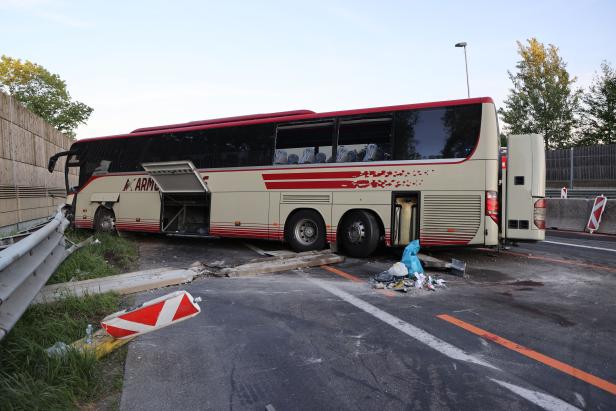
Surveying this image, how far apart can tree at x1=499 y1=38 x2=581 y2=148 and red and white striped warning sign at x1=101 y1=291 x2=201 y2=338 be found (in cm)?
3177

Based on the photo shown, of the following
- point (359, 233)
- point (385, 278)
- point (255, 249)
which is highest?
point (359, 233)

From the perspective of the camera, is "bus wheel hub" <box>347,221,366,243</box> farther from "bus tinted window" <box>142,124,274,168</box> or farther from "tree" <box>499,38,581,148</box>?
"tree" <box>499,38,581,148</box>

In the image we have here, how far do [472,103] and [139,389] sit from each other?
693 centimetres

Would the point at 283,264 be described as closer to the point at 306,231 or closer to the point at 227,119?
the point at 306,231

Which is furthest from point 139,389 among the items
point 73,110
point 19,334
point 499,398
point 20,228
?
point 73,110

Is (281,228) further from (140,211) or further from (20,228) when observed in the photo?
(20,228)

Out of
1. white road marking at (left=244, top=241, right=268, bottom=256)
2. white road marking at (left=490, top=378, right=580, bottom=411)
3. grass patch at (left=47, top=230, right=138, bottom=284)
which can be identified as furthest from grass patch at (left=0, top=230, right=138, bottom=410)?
white road marking at (left=244, top=241, right=268, bottom=256)

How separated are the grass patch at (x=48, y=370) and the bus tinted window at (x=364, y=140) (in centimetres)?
586

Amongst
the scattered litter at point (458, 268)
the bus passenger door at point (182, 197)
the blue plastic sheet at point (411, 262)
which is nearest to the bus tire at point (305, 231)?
the bus passenger door at point (182, 197)

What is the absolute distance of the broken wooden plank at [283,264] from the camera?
23.5 feet

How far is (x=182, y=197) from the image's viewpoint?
450 inches

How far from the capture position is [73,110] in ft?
161

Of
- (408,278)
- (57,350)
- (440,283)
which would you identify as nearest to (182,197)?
(408,278)

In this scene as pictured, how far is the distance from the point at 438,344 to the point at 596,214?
433 inches
